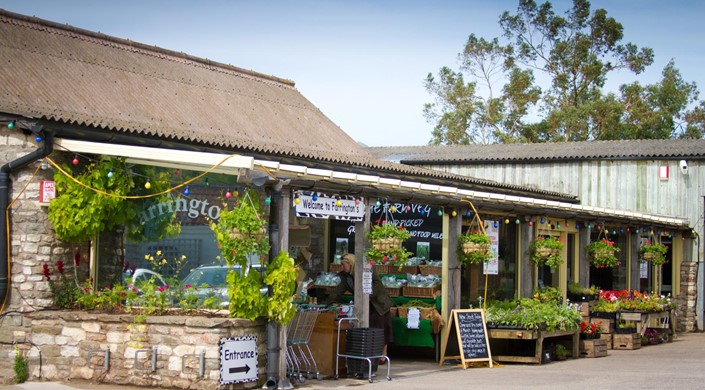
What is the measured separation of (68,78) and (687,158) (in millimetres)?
16069

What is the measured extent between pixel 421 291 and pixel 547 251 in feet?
8.44

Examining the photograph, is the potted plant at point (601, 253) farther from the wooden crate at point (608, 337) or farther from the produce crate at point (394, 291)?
the produce crate at point (394, 291)

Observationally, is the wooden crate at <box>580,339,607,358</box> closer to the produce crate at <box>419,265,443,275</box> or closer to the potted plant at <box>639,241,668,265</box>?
the produce crate at <box>419,265,443,275</box>

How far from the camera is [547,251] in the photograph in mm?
16891

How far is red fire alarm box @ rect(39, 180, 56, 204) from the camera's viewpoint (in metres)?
12.7

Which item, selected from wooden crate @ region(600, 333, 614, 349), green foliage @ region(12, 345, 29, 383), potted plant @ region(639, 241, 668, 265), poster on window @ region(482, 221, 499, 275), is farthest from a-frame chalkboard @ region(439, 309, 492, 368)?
potted plant @ region(639, 241, 668, 265)

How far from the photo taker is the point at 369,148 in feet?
109

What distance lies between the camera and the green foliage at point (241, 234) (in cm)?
1136

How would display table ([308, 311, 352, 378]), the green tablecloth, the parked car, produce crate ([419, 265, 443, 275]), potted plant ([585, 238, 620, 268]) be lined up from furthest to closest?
potted plant ([585, 238, 620, 268])
produce crate ([419, 265, 443, 275])
the green tablecloth
display table ([308, 311, 352, 378])
the parked car

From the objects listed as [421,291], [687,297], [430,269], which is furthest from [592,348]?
[687,297]

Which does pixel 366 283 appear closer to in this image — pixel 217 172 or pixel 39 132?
pixel 217 172

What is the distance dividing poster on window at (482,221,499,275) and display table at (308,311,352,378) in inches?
156

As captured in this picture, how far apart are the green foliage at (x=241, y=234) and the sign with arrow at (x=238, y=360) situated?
3.08 feet

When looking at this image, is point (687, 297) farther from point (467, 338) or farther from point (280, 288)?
point (280, 288)
